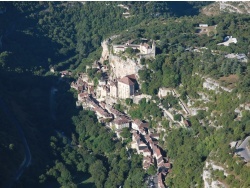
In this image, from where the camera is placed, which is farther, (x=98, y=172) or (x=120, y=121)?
(x=120, y=121)

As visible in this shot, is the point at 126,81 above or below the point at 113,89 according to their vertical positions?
above

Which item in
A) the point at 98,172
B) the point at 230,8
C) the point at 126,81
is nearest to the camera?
the point at 98,172

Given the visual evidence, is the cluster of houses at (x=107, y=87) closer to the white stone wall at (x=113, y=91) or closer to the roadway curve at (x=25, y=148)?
the white stone wall at (x=113, y=91)

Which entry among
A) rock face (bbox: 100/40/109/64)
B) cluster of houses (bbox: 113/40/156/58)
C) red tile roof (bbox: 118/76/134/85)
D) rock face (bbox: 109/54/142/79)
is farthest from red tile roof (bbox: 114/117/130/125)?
rock face (bbox: 100/40/109/64)

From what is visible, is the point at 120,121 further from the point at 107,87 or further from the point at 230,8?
the point at 230,8

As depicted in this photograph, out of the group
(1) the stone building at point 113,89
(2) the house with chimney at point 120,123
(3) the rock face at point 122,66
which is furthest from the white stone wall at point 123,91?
(2) the house with chimney at point 120,123

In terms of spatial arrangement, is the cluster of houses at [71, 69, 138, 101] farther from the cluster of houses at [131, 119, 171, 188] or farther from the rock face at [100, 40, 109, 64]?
the cluster of houses at [131, 119, 171, 188]

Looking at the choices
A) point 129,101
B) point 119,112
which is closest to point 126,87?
point 129,101
